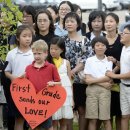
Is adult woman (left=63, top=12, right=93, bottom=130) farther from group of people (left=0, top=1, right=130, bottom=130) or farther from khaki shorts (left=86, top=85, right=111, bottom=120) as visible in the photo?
khaki shorts (left=86, top=85, right=111, bottom=120)

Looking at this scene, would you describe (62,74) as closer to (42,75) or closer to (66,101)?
(66,101)

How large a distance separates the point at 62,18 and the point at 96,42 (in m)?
1.42

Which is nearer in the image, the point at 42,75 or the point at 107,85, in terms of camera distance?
the point at 42,75

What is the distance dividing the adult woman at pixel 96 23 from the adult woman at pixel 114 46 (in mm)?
246

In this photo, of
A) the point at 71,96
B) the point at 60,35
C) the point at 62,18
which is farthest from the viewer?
the point at 62,18

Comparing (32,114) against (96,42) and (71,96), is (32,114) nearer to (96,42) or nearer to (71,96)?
(71,96)

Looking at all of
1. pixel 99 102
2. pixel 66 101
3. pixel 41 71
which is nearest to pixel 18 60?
pixel 41 71

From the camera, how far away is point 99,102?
7969 millimetres

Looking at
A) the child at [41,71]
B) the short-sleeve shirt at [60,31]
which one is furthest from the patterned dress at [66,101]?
the short-sleeve shirt at [60,31]

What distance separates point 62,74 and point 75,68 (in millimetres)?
409

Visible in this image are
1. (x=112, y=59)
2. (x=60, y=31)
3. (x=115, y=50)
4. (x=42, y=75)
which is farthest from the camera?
(x=60, y=31)

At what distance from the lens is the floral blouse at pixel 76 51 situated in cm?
824

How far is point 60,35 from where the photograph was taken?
8.66m

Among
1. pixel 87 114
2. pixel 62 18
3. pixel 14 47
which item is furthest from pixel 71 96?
pixel 62 18
